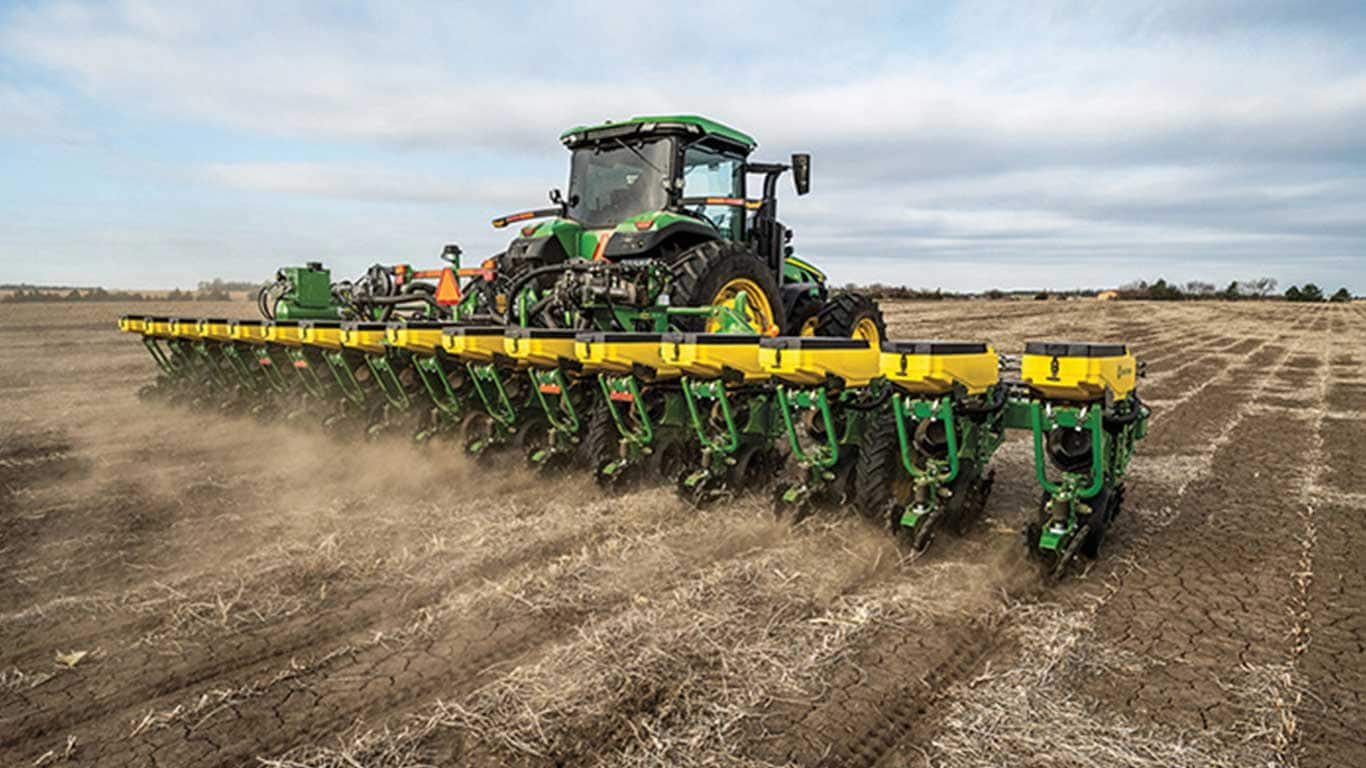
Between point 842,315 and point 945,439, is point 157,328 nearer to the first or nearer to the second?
point 842,315

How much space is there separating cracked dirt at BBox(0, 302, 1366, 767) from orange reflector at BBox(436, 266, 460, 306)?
1.87m

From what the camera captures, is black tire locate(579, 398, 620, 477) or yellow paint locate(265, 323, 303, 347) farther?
yellow paint locate(265, 323, 303, 347)

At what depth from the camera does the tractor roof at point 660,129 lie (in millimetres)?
7477

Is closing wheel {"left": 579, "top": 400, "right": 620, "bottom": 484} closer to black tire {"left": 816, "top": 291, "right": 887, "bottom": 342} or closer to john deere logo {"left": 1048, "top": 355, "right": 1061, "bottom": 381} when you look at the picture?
john deere logo {"left": 1048, "top": 355, "right": 1061, "bottom": 381}

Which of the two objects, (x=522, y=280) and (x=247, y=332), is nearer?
(x=522, y=280)

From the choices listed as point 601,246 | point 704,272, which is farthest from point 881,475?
point 601,246

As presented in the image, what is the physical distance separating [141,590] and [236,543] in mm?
735

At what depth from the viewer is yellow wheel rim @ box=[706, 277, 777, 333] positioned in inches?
280

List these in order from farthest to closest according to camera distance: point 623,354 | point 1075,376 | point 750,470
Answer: point 750,470 < point 623,354 < point 1075,376

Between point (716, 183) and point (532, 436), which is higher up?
point (716, 183)

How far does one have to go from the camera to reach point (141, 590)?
13.0 feet

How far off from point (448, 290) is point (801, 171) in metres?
3.35

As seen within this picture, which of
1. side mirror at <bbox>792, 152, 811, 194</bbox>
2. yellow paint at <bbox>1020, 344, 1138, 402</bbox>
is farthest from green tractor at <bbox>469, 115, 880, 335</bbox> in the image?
yellow paint at <bbox>1020, 344, 1138, 402</bbox>

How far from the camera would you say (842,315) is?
863cm
